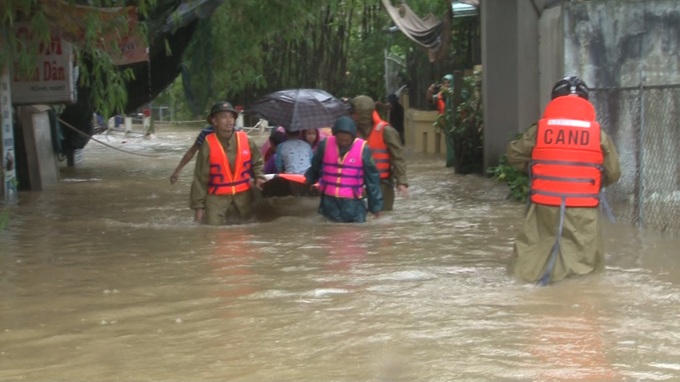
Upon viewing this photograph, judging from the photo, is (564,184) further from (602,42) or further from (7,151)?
(7,151)

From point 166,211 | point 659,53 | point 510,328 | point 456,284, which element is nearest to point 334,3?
point 166,211

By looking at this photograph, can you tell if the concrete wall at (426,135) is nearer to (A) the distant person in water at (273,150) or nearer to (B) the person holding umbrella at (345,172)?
(A) the distant person in water at (273,150)

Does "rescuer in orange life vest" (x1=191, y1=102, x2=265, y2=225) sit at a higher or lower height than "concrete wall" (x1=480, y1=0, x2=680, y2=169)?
lower

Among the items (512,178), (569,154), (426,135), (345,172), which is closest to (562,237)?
(569,154)

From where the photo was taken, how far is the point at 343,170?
11.3 meters

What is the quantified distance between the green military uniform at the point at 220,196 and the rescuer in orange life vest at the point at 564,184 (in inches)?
149

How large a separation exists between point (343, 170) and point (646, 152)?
3515 mm

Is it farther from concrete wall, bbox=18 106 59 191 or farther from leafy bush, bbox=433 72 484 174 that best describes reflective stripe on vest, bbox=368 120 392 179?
concrete wall, bbox=18 106 59 191

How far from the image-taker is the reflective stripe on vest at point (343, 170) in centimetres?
1132

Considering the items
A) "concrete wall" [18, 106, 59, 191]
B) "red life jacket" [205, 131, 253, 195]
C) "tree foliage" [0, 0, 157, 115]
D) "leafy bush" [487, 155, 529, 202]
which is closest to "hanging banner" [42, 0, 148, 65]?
"tree foliage" [0, 0, 157, 115]

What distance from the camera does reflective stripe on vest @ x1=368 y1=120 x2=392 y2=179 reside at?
12.5 m

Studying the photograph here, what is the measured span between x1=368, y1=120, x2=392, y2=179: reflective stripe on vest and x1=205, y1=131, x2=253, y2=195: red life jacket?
62.7 inches

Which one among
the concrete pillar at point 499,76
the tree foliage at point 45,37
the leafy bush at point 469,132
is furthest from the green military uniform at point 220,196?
the leafy bush at point 469,132

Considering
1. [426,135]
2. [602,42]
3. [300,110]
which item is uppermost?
[602,42]
